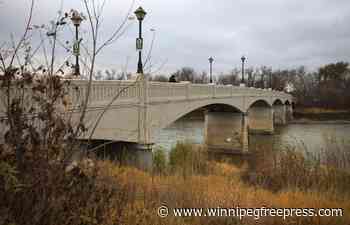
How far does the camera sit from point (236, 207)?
4.05 meters

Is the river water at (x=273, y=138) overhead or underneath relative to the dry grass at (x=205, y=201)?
underneath

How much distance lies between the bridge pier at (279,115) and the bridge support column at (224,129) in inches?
1002

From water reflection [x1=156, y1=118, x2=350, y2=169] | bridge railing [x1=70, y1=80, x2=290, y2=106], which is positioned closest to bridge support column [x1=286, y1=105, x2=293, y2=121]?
water reflection [x1=156, y1=118, x2=350, y2=169]

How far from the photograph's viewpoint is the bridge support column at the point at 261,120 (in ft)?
122

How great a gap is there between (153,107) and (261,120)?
30.6 metres

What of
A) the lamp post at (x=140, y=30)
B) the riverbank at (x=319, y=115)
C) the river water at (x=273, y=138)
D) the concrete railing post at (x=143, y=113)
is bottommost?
the river water at (x=273, y=138)

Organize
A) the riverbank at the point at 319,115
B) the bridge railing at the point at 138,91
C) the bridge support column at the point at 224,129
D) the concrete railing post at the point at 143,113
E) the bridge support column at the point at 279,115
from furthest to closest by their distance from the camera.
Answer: the riverbank at the point at 319,115 < the bridge support column at the point at 279,115 < the bridge support column at the point at 224,129 < the concrete railing post at the point at 143,113 < the bridge railing at the point at 138,91

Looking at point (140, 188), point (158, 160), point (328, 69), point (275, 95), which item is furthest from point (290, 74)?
point (140, 188)

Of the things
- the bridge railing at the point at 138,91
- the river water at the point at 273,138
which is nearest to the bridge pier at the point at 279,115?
the river water at the point at 273,138

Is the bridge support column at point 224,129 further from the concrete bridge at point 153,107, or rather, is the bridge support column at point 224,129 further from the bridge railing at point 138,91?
the bridge railing at point 138,91

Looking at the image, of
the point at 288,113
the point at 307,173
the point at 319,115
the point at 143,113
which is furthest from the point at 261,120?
the point at 307,173

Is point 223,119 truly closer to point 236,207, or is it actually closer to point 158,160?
point 158,160

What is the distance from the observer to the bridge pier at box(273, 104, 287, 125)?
49.1m

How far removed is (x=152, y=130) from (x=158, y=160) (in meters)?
1.58
